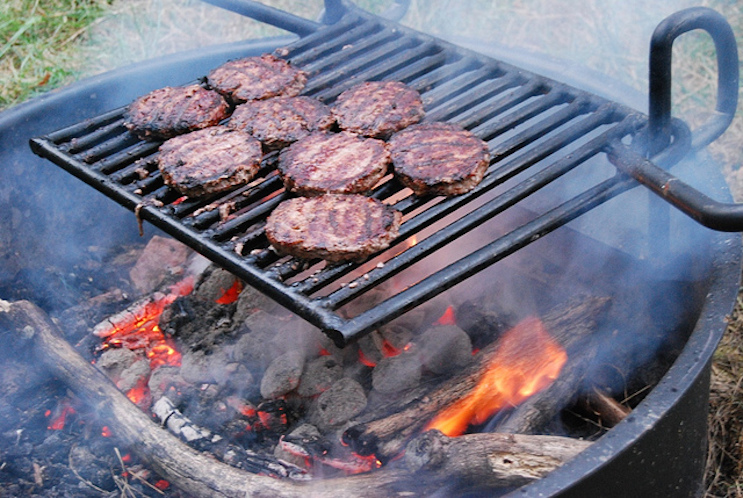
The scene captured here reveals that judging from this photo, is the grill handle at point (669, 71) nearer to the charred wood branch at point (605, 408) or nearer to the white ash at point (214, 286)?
the charred wood branch at point (605, 408)

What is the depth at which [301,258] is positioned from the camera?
2125mm

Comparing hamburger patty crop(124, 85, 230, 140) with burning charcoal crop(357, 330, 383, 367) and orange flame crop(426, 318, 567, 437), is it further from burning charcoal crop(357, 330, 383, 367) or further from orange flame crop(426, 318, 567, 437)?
Answer: orange flame crop(426, 318, 567, 437)

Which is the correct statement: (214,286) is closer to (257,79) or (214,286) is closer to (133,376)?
(133,376)

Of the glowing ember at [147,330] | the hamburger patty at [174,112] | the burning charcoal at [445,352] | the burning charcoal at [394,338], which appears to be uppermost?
the hamburger patty at [174,112]

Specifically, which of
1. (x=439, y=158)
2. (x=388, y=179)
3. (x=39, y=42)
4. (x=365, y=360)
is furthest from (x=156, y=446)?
(x=39, y=42)

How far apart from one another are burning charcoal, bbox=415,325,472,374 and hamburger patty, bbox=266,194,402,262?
0.71 metres

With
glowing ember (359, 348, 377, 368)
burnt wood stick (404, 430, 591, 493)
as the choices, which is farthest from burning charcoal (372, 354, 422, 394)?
burnt wood stick (404, 430, 591, 493)

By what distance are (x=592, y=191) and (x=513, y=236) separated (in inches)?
14.3

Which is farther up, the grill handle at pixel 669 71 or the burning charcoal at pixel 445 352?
the grill handle at pixel 669 71

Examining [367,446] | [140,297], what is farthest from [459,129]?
[140,297]

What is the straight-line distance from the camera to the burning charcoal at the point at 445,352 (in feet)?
8.89

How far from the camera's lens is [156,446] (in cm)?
244

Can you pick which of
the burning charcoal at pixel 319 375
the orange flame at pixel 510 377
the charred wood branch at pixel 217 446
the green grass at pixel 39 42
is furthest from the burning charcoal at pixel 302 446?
the green grass at pixel 39 42

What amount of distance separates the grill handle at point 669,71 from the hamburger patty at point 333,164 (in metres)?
0.90
